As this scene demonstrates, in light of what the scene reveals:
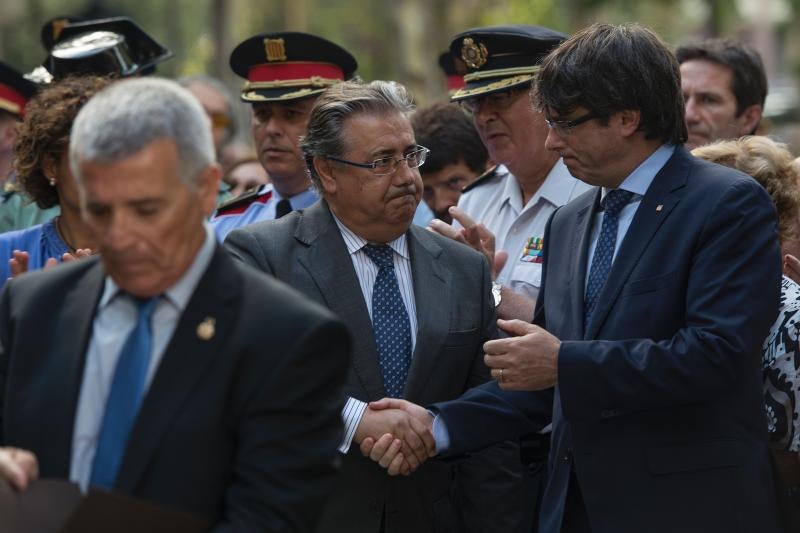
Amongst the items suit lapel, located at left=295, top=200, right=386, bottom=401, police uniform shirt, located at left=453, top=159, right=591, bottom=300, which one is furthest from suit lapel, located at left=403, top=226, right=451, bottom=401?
police uniform shirt, located at left=453, top=159, right=591, bottom=300

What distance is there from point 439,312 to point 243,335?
6.16ft

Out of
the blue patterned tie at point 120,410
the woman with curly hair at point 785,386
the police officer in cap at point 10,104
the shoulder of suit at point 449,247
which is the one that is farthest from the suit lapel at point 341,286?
the police officer in cap at point 10,104

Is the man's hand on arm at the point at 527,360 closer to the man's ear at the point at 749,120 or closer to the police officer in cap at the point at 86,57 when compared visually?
the police officer in cap at the point at 86,57

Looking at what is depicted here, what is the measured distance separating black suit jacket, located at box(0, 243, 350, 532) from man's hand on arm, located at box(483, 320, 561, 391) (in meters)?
1.23

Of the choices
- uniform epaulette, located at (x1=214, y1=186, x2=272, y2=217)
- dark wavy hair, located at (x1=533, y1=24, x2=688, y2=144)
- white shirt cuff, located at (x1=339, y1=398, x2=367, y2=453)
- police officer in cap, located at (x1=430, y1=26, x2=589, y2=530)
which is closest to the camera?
dark wavy hair, located at (x1=533, y1=24, x2=688, y2=144)

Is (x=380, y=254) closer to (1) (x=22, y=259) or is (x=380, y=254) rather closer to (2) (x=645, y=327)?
(2) (x=645, y=327)

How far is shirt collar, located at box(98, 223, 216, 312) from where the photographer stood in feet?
10.7

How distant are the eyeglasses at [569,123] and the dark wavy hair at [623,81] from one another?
0.07 ft

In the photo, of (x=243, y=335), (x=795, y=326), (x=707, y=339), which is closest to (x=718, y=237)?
(x=707, y=339)

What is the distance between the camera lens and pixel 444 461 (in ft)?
16.6

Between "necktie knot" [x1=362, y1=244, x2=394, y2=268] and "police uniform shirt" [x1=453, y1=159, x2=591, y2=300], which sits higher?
"necktie knot" [x1=362, y1=244, x2=394, y2=268]

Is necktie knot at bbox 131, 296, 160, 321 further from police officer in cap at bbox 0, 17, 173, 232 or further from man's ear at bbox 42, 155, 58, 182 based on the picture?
police officer in cap at bbox 0, 17, 173, 232

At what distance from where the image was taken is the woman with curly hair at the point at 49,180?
527 centimetres

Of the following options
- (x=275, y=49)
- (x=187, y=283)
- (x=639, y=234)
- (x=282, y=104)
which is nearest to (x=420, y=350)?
(x=639, y=234)
